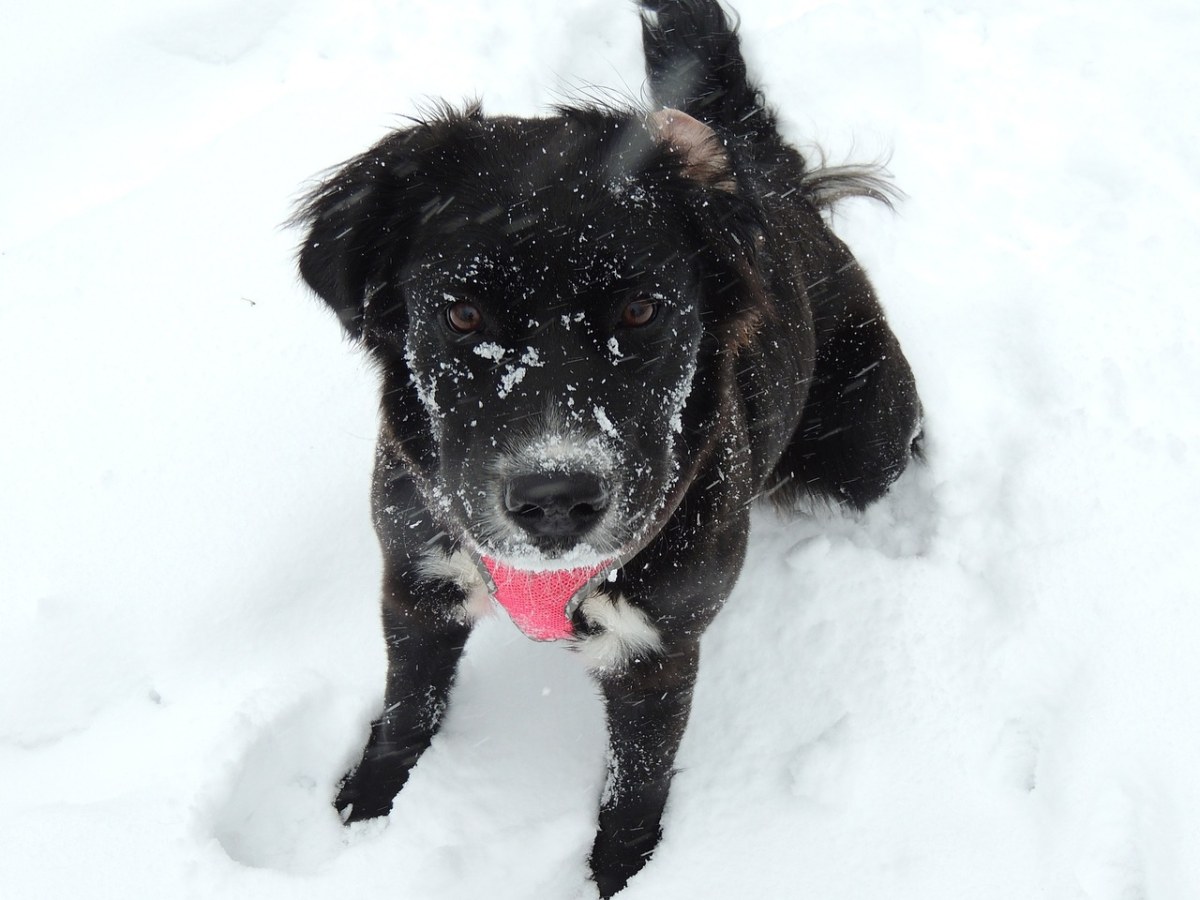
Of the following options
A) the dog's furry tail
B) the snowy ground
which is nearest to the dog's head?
the snowy ground

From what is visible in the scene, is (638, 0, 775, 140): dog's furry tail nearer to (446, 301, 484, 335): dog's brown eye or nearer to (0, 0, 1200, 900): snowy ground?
(0, 0, 1200, 900): snowy ground

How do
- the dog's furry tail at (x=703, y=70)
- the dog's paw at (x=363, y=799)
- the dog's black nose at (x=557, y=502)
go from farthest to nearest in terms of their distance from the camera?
the dog's furry tail at (x=703, y=70), the dog's paw at (x=363, y=799), the dog's black nose at (x=557, y=502)

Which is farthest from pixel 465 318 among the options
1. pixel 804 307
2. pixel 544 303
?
pixel 804 307

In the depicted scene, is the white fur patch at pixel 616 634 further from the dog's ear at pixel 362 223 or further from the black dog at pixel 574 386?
the dog's ear at pixel 362 223

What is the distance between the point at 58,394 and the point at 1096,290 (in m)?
4.80

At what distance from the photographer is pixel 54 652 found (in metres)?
3.45

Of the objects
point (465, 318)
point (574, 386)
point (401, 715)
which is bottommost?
point (401, 715)

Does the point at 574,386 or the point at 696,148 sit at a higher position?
the point at 696,148

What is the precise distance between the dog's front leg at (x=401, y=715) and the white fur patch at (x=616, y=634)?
0.56 metres

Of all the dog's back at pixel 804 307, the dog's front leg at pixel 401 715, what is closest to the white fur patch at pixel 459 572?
the dog's front leg at pixel 401 715

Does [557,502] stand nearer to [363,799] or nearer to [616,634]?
[616,634]

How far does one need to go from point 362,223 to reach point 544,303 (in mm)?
591

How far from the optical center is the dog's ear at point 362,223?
95.4 inches

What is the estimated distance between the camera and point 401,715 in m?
3.25
